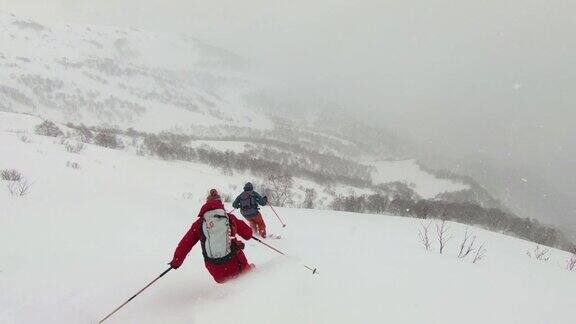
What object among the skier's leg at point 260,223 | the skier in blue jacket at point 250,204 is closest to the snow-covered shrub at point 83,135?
the skier in blue jacket at point 250,204

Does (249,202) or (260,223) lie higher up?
(249,202)

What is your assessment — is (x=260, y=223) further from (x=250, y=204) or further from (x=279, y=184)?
(x=279, y=184)

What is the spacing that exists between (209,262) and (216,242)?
37 centimetres

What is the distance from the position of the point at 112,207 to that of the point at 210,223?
656cm

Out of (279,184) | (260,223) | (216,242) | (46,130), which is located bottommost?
(279,184)

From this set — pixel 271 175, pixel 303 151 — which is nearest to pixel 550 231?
pixel 271 175

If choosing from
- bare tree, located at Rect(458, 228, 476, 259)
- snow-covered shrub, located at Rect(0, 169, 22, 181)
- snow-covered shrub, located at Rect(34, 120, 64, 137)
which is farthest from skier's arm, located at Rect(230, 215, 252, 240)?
snow-covered shrub, located at Rect(34, 120, 64, 137)

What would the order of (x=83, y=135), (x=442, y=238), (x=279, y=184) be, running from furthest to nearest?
(x=279, y=184) < (x=83, y=135) < (x=442, y=238)

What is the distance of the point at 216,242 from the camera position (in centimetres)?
601

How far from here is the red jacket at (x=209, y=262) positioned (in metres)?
5.86

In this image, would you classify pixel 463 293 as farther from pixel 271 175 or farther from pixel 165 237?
pixel 271 175

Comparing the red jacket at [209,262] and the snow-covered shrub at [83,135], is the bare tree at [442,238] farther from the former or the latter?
→ the snow-covered shrub at [83,135]

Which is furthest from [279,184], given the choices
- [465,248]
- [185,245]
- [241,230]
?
[185,245]

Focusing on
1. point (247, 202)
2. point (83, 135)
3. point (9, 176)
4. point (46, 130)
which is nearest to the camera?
point (247, 202)
